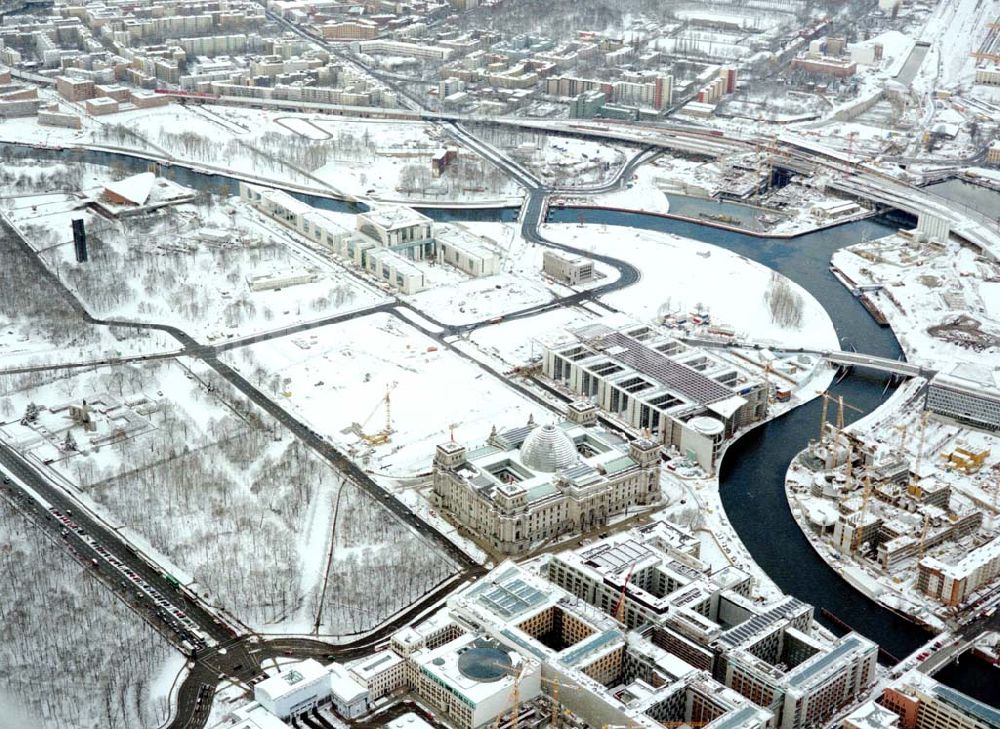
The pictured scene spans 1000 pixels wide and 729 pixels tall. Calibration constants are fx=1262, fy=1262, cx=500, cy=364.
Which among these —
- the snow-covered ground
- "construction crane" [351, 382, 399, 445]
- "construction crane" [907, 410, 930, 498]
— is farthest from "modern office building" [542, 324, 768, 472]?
"construction crane" [351, 382, 399, 445]

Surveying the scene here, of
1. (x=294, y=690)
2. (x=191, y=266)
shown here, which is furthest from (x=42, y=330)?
(x=294, y=690)

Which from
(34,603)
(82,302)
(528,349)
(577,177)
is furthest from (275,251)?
(34,603)

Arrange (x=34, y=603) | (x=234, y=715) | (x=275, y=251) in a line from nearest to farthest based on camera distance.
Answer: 1. (x=234, y=715)
2. (x=34, y=603)
3. (x=275, y=251)

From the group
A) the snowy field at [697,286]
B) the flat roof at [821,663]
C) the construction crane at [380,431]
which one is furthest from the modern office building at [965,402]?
the construction crane at [380,431]

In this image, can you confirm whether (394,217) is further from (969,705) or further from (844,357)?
(969,705)

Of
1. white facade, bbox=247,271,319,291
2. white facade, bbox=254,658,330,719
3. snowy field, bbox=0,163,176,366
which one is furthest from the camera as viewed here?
white facade, bbox=247,271,319,291

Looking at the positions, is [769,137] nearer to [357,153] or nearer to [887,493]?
[357,153]

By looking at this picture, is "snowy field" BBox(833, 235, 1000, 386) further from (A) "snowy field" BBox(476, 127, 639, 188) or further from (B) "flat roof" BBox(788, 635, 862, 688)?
(B) "flat roof" BBox(788, 635, 862, 688)
